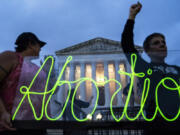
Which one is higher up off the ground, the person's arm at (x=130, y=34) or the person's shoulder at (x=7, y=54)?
the person's arm at (x=130, y=34)

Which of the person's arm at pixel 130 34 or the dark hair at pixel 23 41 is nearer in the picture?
the dark hair at pixel 23 41

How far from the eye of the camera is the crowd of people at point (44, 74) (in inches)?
100

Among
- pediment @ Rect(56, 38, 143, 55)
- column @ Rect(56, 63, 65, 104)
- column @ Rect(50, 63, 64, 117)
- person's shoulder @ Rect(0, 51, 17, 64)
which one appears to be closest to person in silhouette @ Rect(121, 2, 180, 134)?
column @ Rect(56, 63, 65, 104)

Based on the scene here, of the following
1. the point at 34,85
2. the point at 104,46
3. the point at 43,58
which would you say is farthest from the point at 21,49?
the point at 104,46

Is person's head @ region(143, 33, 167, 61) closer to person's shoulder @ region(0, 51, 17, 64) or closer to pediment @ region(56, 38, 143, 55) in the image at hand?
person's shoulder @ region(0, 51, 17, 64)

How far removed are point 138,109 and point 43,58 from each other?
70.9 inches

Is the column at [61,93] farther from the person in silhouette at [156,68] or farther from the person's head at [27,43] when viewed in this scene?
the person in silhouette at [156,68]

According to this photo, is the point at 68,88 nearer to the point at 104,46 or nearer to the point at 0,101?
the point at 0,101

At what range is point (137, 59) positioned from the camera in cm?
320

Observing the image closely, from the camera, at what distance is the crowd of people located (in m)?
2.54

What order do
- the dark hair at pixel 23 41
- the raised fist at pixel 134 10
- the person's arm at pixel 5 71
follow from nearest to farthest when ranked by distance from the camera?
1. the person's arm at pixel 5 71
2. the dark hair at pixel 23 41
3. the raised fist at pixel 134 10

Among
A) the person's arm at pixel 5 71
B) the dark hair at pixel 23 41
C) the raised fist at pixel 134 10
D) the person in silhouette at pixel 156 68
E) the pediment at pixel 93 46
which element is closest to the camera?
the person's arm at pixel 5 71

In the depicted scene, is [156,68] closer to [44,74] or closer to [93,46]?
[44,74]

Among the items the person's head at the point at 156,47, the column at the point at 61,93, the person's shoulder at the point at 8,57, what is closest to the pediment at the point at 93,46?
the column at the point at 61,93
